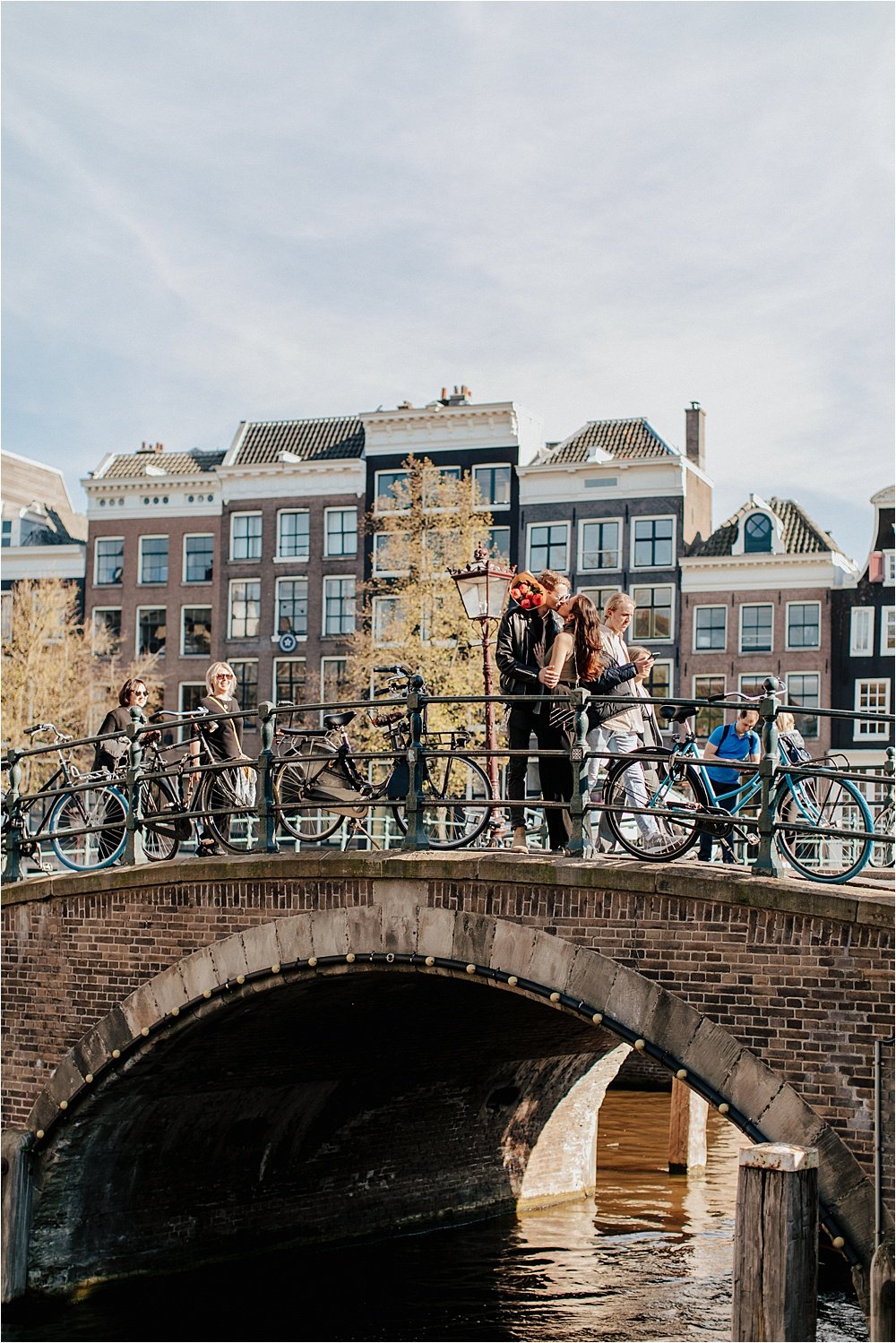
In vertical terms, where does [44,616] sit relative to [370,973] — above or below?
above

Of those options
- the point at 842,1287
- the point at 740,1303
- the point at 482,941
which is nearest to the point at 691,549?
the point at 842,1287

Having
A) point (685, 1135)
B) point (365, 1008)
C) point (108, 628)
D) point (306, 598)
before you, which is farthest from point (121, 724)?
point (108, 628)

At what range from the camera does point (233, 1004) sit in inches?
429

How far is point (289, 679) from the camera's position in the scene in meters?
40.7

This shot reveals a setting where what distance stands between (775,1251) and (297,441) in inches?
1468

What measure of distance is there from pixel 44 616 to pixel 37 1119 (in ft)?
83.5

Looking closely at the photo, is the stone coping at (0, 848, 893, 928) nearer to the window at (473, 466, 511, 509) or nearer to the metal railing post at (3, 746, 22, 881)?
the metal railing post at (3, 746, 22, 881)

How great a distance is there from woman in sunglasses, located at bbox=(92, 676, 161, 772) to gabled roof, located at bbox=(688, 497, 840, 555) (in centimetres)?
2675

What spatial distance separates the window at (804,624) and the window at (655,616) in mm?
2665

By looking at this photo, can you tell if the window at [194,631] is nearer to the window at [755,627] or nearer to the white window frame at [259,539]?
the white window frame at [259,539]

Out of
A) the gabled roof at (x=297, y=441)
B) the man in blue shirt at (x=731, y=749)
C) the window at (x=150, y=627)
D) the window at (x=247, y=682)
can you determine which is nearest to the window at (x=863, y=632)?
the gabled roof at (x=297, y=441)

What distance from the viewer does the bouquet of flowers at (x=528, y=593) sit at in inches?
394

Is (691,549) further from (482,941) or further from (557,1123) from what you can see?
(482,941)

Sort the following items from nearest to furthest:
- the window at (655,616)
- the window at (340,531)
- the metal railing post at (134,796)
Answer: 1. the metal railing post at (134,796)
2. the window at (655,616)
3. the window at (340,531)
